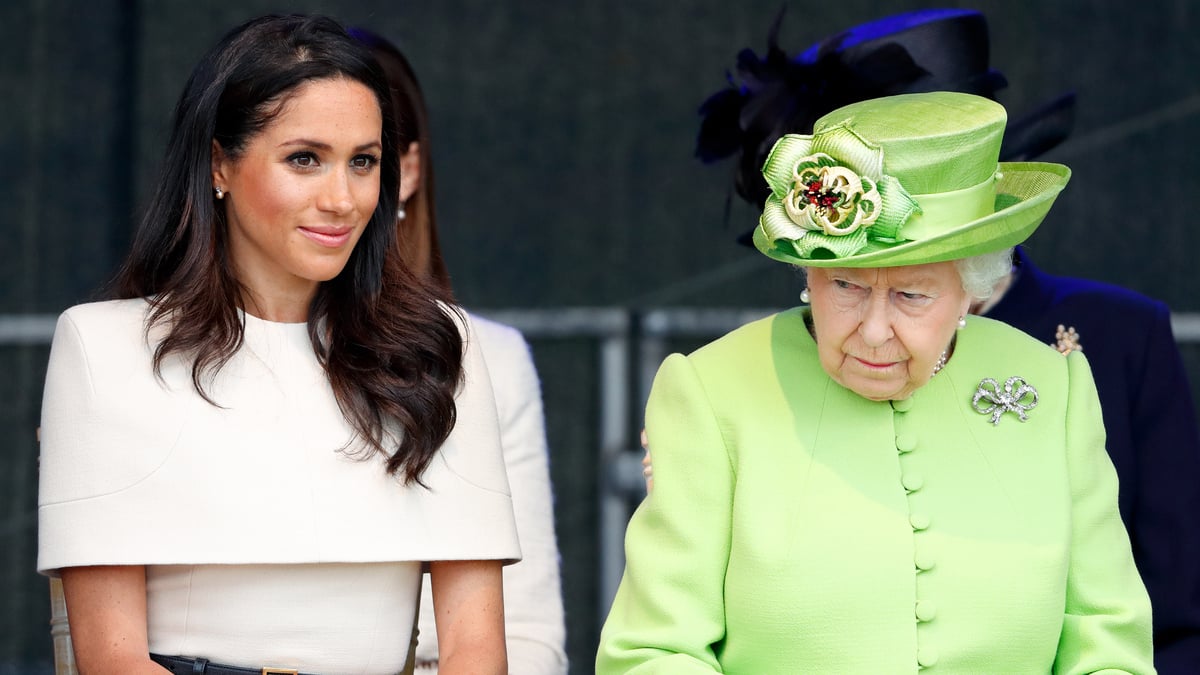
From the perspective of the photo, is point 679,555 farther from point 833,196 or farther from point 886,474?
point 833,196

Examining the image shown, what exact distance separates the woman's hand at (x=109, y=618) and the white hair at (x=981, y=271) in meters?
1.32

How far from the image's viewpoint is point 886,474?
8.62 feet

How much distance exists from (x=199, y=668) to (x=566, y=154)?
8.83 ft

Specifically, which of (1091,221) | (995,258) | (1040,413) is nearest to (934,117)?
(995,258)

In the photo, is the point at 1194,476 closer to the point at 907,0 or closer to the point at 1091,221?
the point at 1091,221

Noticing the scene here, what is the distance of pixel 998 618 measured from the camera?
99.6 inches

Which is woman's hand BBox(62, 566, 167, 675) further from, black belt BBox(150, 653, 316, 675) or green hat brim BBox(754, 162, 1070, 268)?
green hat brim BBox(754, 162, 1070, 268)

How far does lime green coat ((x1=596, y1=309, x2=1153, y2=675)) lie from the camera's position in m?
2.53

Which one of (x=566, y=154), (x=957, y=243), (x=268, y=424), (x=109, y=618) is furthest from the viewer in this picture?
(x=566, y=154)

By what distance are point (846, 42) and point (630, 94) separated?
1.97 metres

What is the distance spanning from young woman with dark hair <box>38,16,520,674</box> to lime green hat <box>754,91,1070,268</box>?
698mm

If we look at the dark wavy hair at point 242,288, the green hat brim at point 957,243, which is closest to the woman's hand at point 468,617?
the dark wavy hair at point 242,288

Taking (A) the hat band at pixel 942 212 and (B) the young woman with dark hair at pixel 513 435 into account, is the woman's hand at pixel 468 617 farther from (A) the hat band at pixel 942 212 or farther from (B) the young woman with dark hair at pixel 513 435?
(A) the hat band at pixel 942 212

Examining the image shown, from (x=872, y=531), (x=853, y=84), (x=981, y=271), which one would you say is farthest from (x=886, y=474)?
(x=853, y=84)
